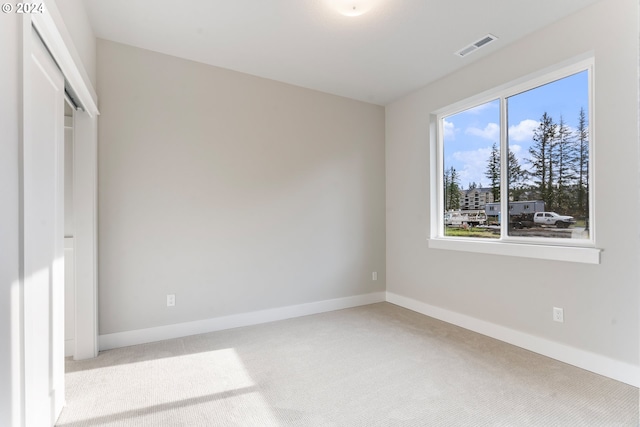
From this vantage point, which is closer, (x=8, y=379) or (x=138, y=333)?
(x=8, y=379)

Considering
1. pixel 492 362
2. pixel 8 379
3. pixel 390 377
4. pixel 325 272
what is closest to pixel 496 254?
pixel 492 362

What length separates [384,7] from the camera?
7.81ft

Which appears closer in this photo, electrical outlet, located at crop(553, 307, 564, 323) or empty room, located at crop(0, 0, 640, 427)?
empty room, located at crop(0, 0, 640, 427)

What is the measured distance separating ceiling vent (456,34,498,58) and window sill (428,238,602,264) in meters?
1.82

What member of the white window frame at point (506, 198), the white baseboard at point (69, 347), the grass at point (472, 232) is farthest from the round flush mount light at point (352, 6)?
the white baseboard at point (69, 347)

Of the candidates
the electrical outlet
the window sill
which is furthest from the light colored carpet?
the window sill

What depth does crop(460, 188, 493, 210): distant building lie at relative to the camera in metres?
3.33

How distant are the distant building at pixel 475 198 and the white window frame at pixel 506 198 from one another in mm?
A: 194

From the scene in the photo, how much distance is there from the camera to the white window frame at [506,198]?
2.44 metres

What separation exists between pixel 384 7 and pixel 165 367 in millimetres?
3203

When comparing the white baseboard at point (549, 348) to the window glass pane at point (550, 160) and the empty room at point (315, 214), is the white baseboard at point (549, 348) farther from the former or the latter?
the window glass pane at point (550, 160)

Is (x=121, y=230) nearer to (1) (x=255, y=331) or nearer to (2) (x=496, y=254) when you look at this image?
(1) (x=255, y=331)

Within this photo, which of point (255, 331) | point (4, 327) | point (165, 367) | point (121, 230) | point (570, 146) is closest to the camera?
point (4, 327)
